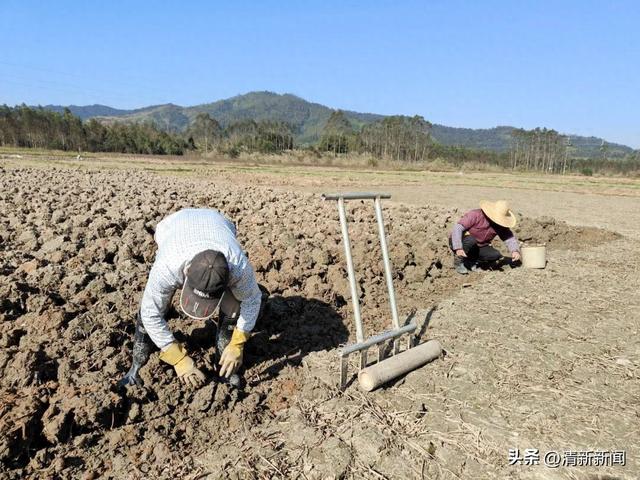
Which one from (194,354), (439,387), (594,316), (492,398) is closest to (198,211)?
(194,354)

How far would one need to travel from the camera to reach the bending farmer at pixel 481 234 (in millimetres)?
6383

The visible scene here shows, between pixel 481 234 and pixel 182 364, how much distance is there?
186 inches

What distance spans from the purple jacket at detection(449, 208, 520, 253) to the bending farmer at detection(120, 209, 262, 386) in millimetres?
3921

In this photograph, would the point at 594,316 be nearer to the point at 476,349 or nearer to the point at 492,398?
the point at 476,349

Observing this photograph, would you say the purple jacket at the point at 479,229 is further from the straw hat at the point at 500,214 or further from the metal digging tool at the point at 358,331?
the metal digging tool at the point at 358,331

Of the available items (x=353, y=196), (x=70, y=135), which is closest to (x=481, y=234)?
(x=353, y=196)

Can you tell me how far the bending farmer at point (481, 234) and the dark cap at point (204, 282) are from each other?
4250 millimetres

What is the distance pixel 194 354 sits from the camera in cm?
383

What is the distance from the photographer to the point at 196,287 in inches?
108

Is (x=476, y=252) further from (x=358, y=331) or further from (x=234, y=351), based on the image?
(x=234, y=351)

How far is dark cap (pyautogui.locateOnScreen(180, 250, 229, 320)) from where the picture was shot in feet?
8.89

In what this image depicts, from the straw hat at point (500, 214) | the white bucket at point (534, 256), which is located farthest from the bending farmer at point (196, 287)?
the white bucket at point (534, 256)

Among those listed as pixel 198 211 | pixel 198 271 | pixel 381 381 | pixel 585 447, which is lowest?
pixel 585 447

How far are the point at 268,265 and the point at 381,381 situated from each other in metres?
2.76
